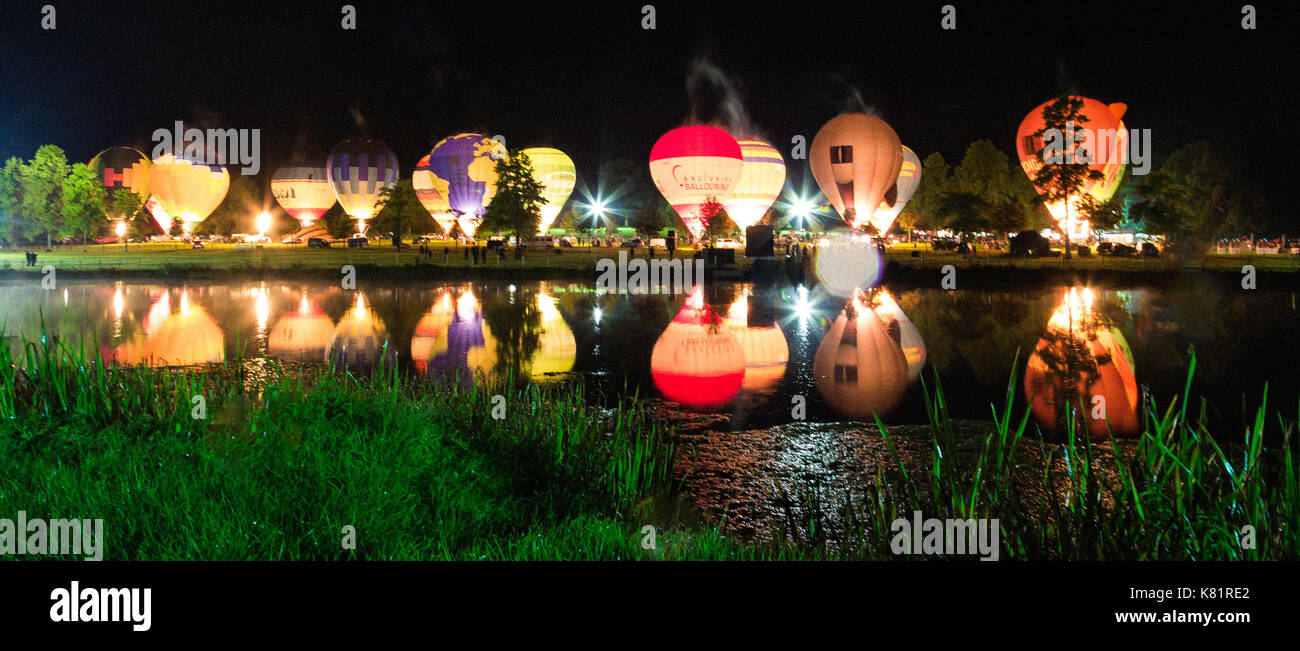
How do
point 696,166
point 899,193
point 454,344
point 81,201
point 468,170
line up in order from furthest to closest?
point 899,193 → point 468,170 → point 81,201 → point 696,166 → point 454,344

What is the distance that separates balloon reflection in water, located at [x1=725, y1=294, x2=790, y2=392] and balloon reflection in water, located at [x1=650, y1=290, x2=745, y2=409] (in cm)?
14

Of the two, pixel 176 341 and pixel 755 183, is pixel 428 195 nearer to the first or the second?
pixel 755 183

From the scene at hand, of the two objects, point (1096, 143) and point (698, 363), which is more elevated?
point (1096, 143)

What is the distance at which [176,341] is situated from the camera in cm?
1759

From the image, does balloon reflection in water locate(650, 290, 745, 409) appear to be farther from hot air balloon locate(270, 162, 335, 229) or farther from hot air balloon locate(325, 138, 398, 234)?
hot air balloon locate(270, 162, 335, 229)

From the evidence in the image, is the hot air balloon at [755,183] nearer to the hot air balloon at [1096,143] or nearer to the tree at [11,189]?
the hot air balloon at [1096,143]

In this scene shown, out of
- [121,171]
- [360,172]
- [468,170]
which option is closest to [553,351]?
[468,170]

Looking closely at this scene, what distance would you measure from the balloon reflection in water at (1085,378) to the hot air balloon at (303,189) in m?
76.5

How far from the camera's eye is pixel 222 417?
8070 mm

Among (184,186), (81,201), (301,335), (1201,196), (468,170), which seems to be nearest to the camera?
(301,335)

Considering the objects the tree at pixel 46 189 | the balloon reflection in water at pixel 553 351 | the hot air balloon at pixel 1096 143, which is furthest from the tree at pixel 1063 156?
the tree at pixel 46 189

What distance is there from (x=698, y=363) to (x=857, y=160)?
46.1m

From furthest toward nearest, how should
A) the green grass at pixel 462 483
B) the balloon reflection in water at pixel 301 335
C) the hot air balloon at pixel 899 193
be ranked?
the hot air balloon at pixel 899 193
the balloon reflection in water at pixel 301 335
the green grass at pixel 462 483

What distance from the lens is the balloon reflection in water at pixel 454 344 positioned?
14431 millimetres
